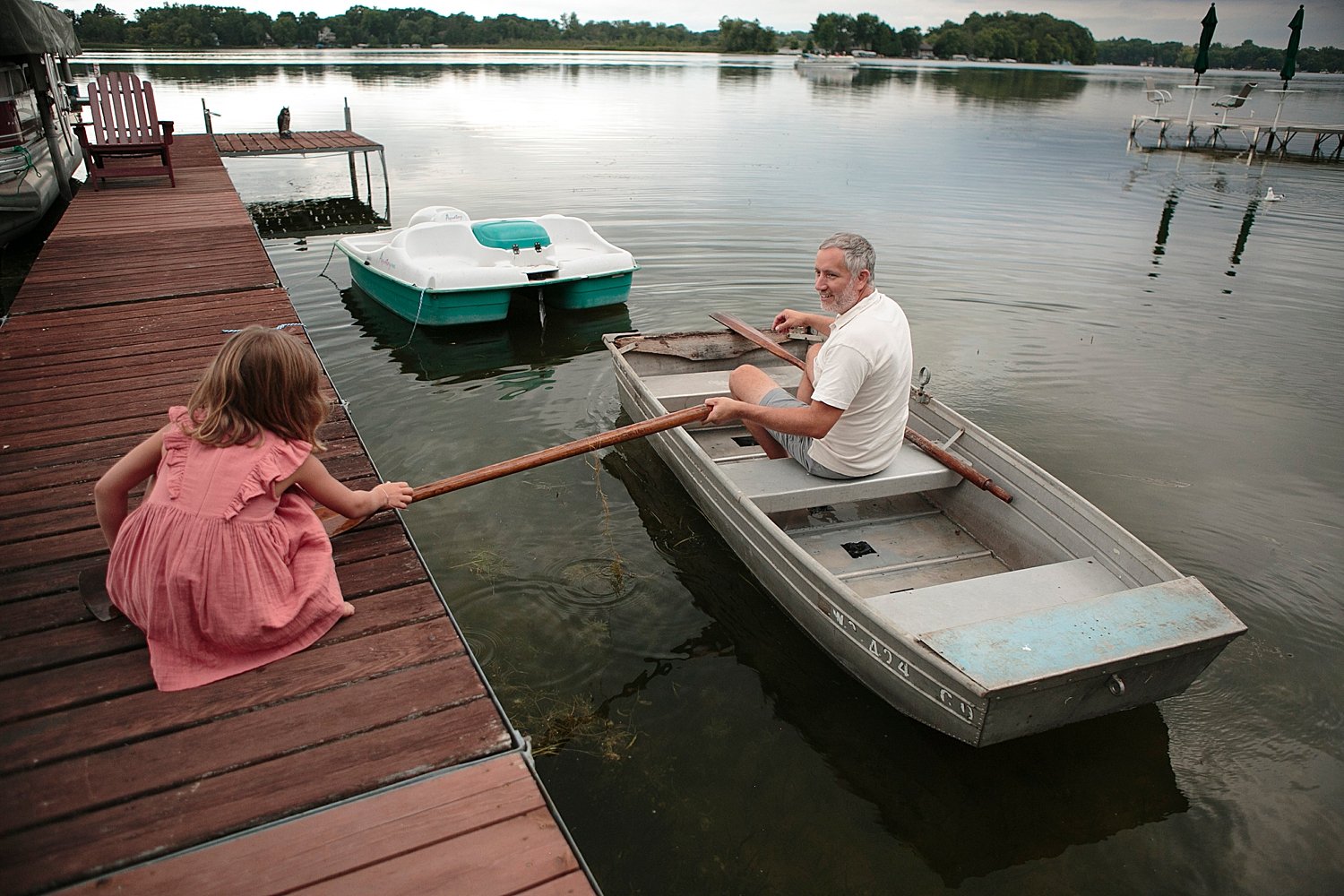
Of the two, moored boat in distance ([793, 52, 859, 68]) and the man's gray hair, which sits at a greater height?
moored boat in distance ([793, 52, 859, 68])

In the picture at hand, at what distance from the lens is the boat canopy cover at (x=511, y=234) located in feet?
32.5

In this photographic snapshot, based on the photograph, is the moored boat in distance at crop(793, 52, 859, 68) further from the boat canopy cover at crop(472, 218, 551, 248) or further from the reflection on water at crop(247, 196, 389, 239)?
the boat canopy cover at crop(472, 218, 551, 248)

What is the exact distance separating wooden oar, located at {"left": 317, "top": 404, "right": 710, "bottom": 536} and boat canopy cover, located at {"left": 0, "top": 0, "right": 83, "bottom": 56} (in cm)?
1540

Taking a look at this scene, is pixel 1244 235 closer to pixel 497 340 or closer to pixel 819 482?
pixel 497 340

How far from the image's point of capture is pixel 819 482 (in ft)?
17.0

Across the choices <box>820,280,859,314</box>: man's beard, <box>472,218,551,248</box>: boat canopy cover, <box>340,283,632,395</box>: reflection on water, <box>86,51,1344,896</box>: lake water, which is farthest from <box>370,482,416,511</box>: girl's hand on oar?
<box>472,218,551,248</box>: boat canopy cover

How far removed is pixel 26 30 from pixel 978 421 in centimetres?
1773

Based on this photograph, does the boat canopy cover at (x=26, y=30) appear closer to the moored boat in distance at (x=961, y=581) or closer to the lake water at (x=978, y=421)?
the lake water at (x=978, y=421)

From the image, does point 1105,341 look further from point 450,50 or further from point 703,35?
point 703,35

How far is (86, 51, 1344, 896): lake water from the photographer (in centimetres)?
375

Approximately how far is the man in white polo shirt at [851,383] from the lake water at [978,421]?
116 centimetres

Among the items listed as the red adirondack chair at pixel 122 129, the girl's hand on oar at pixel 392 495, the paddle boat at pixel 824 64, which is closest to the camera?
the girl's hand on oar at pixel 392 495

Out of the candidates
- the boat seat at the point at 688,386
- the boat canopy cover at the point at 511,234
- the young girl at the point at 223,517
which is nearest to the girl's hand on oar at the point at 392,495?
the young girl at the point at 223,517

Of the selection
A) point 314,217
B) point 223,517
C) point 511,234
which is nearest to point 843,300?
point 223,517
